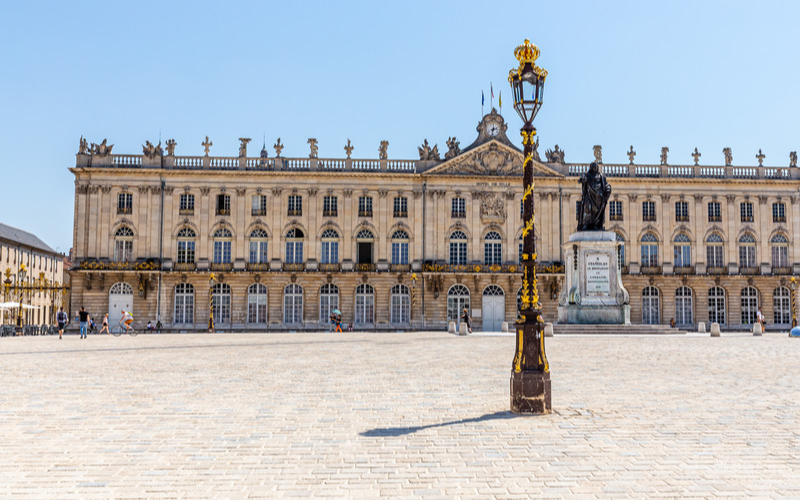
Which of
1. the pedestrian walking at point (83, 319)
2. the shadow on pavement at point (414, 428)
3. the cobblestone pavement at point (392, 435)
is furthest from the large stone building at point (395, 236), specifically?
the shadow on pavement at point (414, 428)

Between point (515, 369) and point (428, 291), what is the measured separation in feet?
132

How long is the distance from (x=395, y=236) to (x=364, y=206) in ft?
10.2

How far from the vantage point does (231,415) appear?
9172 millimetres

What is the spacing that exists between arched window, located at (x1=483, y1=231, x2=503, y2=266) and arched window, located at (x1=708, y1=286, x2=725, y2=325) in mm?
15657

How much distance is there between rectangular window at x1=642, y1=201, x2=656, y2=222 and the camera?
52000 millimetres

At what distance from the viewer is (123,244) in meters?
49.2

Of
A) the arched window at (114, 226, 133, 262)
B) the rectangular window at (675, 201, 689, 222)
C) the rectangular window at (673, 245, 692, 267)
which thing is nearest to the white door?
the arched window at (114, 226, 133, 262)

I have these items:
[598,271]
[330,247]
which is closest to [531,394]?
[598,271]

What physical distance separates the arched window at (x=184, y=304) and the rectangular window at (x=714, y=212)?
1491 inches

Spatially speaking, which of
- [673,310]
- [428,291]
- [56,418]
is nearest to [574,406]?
[56,418]

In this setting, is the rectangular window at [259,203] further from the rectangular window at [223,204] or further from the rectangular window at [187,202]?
the rectangular window at [187,202]

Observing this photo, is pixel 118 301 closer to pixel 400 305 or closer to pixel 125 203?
pixel 125 203

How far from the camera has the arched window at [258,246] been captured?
4988 cm

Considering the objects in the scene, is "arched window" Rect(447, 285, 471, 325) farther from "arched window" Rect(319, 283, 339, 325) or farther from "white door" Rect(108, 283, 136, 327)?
"white door" Rect(108, 283, 136, 327)
